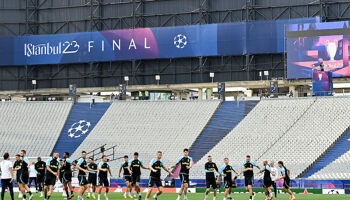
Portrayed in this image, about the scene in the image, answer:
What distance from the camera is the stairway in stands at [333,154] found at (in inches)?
2066

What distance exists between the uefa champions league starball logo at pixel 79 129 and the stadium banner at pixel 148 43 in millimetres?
9502

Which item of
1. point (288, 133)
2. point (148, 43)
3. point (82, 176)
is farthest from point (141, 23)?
point (82, 176)

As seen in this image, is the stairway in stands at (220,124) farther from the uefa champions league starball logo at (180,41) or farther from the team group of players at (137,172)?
the team group of players at (137,172)

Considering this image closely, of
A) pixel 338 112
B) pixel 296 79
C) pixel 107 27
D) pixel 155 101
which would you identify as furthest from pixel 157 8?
pixel 338 112

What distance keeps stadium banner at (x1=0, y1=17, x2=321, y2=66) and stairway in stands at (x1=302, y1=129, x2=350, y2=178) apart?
13991mm

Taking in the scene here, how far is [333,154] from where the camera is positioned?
54.2 m

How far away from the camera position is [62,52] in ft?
246

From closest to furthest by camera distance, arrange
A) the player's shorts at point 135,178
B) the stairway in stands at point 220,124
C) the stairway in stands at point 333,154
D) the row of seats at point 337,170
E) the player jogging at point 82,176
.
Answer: the player jogging at point 82,176, the player's shorts at point 135,178, the row of seats at point 337,170, the stairway in stands at point 333,154, the stairway in stands at point 220,124

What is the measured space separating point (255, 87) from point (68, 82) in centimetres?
1931

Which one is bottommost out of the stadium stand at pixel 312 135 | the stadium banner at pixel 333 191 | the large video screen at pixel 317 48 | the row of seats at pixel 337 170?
the stadium banner at pixel 333 191

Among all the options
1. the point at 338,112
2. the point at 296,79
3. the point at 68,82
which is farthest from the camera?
the point at 68,82

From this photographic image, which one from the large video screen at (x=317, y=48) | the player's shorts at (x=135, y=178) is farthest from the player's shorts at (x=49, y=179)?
the large video screen at (x=317, y=48)

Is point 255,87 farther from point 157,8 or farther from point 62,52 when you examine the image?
point 62,52

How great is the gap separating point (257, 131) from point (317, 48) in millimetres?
10656
